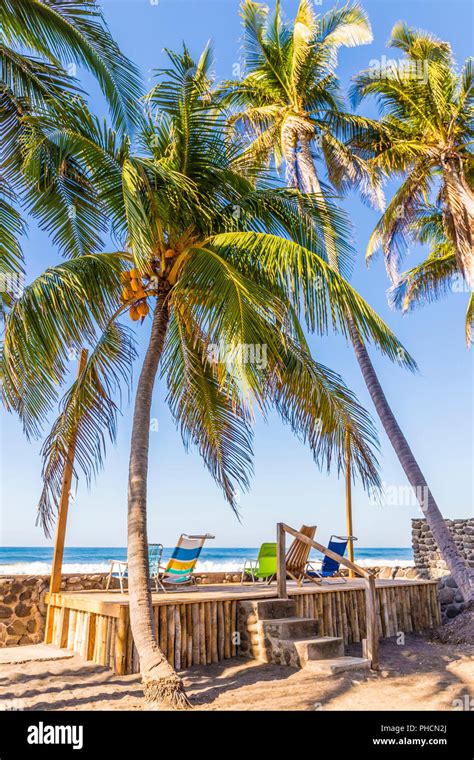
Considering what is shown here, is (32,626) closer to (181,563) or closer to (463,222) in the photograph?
(181,563)

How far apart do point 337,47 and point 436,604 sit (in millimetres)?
11345

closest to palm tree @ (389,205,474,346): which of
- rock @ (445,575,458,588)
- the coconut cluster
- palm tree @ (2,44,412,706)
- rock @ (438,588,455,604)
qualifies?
rock @ (445,575,458,588)

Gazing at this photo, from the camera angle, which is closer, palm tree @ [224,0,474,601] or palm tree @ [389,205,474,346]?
palm tree @ [224,0,474,601]

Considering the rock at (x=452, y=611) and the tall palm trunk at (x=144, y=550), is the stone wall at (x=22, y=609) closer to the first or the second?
the tall palm trunk at (x=144, y=550)

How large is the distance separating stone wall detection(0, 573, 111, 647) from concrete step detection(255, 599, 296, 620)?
3612 mm

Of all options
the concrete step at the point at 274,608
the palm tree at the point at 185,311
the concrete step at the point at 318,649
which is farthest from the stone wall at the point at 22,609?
the concrete step at the point at 318,649

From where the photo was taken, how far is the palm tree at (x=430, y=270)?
1590cm

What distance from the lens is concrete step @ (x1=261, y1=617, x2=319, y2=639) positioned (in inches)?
270

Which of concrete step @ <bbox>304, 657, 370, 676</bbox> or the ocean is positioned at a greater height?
concrete step @ <bbox>304, 657, 370, 676</bbox>

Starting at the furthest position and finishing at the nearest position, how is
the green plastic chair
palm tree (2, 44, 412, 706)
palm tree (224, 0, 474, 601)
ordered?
1. palm tree (224, 0, 474, 601)
2. the green plastic chair
3. palm tree (2, 44, 412, 706)

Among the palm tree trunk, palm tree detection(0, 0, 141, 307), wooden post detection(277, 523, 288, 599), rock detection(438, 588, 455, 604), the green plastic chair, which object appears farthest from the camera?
rock detection(438, 588, 455, 604)

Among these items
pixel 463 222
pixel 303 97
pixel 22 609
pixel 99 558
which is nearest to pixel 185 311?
pixel 22 609

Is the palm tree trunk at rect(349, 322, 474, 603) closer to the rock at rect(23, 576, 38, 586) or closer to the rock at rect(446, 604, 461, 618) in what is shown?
the rock at rect(446, 604, 461, 618)
